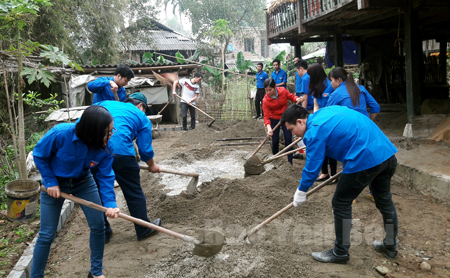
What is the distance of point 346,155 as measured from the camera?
2949 millimetres

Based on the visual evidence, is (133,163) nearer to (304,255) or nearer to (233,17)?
(304,255)

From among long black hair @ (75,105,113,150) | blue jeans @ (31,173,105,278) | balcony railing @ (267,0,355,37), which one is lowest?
blue jeans @ (31,173,105,278)

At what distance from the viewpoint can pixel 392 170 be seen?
3062 millimetres

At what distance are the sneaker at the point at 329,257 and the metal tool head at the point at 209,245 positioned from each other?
2.90 feet

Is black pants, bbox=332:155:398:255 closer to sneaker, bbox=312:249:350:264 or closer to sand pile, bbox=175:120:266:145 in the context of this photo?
sneaker, bbox=312:249:350:264

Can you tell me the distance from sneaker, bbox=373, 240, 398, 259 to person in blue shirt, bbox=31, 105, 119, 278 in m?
2.37

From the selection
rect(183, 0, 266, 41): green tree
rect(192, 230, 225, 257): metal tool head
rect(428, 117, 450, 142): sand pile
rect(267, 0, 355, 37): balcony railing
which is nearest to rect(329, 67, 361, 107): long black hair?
rect(192, 230, 225, 257): metal tool head

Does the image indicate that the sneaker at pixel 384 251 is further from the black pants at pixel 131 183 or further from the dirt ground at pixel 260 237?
the black pants at pixel 131 183

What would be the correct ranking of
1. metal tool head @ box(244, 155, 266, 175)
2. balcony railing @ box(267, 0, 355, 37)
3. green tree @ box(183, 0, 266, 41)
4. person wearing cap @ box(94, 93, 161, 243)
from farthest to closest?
green tree @ box(183, 0, 266, 41) < balcony railing @ box(267, 0, 355, 37) < metal tool head @ box(244, 155, 266, 175) < person wearing cap @ box(94, 93, 161, 243)

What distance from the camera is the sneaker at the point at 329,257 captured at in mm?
3186

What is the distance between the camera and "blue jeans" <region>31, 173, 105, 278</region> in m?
2.76

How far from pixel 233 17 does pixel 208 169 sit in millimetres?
19775

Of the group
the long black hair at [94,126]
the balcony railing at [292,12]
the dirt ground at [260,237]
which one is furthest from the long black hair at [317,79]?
the long black hair at [94,126]

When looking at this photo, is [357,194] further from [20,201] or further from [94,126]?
[20,201]
